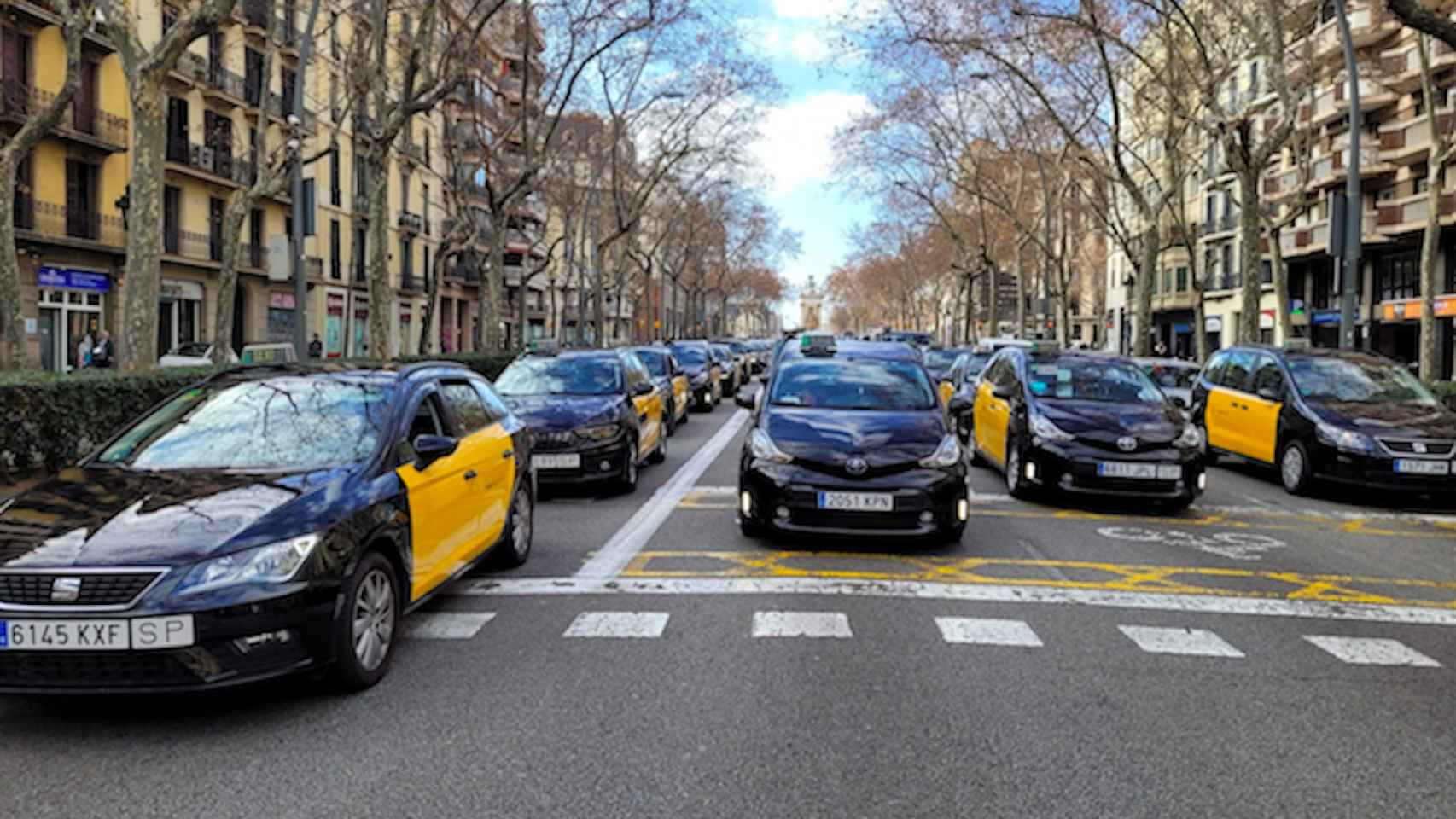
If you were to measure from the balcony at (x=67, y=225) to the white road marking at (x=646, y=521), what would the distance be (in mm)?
21539

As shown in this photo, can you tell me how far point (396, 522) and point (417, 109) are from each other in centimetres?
1665

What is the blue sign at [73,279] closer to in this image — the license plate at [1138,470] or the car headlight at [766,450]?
the car headlight at [766,450]

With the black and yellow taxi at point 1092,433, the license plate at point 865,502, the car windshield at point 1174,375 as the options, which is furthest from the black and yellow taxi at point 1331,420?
the license plate at point 865,502

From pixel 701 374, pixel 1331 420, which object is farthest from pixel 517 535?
pixel 701 374

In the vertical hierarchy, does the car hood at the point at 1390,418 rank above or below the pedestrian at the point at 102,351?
below

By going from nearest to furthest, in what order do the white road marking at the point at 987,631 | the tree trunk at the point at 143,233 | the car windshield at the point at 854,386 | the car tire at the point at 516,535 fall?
the white road marking at the point at 987,631, the car tire at the point at 516,535, the car windshield at the point at 854,386, the tree trunk at the point at 143,233

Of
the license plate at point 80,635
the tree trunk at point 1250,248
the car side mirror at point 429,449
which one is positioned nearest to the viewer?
the license plate at point 80,635

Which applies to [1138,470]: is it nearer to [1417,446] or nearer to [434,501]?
[1417,446]

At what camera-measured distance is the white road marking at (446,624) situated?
18.8 ft

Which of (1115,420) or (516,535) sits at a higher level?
(1115,420)

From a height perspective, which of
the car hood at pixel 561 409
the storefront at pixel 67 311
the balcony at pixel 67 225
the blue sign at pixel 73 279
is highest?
the balcony at pixel 67 225

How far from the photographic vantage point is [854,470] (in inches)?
303

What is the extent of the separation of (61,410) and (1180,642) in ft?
33.0

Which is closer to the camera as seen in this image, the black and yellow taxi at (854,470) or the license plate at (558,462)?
the black and yellow taxi at (854,470)
